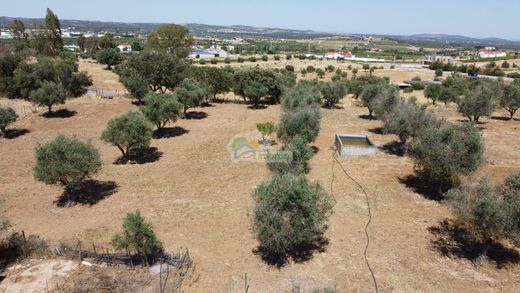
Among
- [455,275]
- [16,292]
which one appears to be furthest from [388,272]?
[16,292]

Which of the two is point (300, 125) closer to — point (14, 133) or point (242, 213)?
point (242, 213)

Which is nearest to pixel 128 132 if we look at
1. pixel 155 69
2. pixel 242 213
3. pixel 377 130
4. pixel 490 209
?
pixel 242 213

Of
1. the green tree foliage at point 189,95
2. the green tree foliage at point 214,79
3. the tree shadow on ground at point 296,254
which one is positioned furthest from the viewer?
the green tree foliage at point 214,79

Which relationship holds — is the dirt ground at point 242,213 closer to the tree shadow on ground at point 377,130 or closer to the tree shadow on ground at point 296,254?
the tree shadow on ground at point 296,254

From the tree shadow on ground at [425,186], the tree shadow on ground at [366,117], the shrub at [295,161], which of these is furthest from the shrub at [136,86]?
the tree shadow on ground at [425,186]

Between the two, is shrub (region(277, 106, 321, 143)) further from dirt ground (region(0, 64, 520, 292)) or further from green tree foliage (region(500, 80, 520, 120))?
green tree foliage (region(500, 80, 520, 120))

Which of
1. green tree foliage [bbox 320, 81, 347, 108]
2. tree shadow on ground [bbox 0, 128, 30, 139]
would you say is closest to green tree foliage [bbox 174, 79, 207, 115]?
tree shadow on ground [bbox 0, 128, 30, 139]

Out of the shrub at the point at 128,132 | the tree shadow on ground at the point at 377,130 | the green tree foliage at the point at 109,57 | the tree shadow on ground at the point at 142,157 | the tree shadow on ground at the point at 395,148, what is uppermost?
the green tree foliage at the point at 109,57
